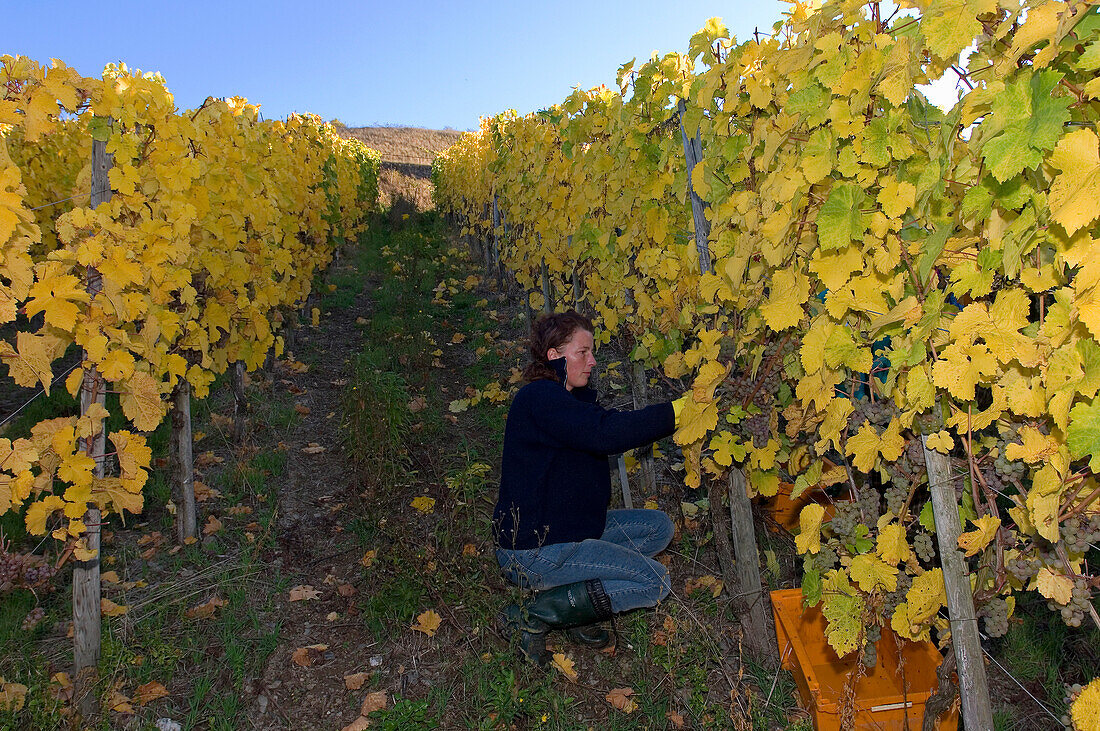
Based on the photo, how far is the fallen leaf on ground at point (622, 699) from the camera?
2651 millimetres

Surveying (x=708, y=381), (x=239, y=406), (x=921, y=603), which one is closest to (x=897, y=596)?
(x=921, y=603)

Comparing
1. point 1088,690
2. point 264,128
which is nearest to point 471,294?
point 264,128

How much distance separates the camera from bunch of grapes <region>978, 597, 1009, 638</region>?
1.80m

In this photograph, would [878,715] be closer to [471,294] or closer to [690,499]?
[690,499]

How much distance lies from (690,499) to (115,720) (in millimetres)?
2731

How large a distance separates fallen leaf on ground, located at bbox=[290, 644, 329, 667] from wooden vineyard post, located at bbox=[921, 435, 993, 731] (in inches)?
88.9

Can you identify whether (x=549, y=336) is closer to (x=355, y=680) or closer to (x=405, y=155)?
(x=355, y=680)

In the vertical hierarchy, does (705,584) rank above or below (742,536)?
below

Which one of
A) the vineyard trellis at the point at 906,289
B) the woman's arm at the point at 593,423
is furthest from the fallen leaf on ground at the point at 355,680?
the vineyard trellis at the point at 906,289

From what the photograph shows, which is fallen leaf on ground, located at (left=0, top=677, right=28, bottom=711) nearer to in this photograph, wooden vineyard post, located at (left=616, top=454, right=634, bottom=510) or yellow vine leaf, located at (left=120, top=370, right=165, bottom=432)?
yellow vine leaf, located at (left=120, top=370, right=165, bottom=432)

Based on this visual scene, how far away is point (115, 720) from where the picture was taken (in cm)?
254

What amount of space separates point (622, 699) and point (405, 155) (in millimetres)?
37676

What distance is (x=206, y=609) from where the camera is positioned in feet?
10.2

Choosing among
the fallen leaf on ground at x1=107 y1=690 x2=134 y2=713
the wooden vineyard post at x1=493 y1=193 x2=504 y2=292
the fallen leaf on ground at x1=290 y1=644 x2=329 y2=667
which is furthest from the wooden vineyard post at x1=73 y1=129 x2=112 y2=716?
the wooden vineyard post at x1=493 y1=193 x2=504 y2=292
